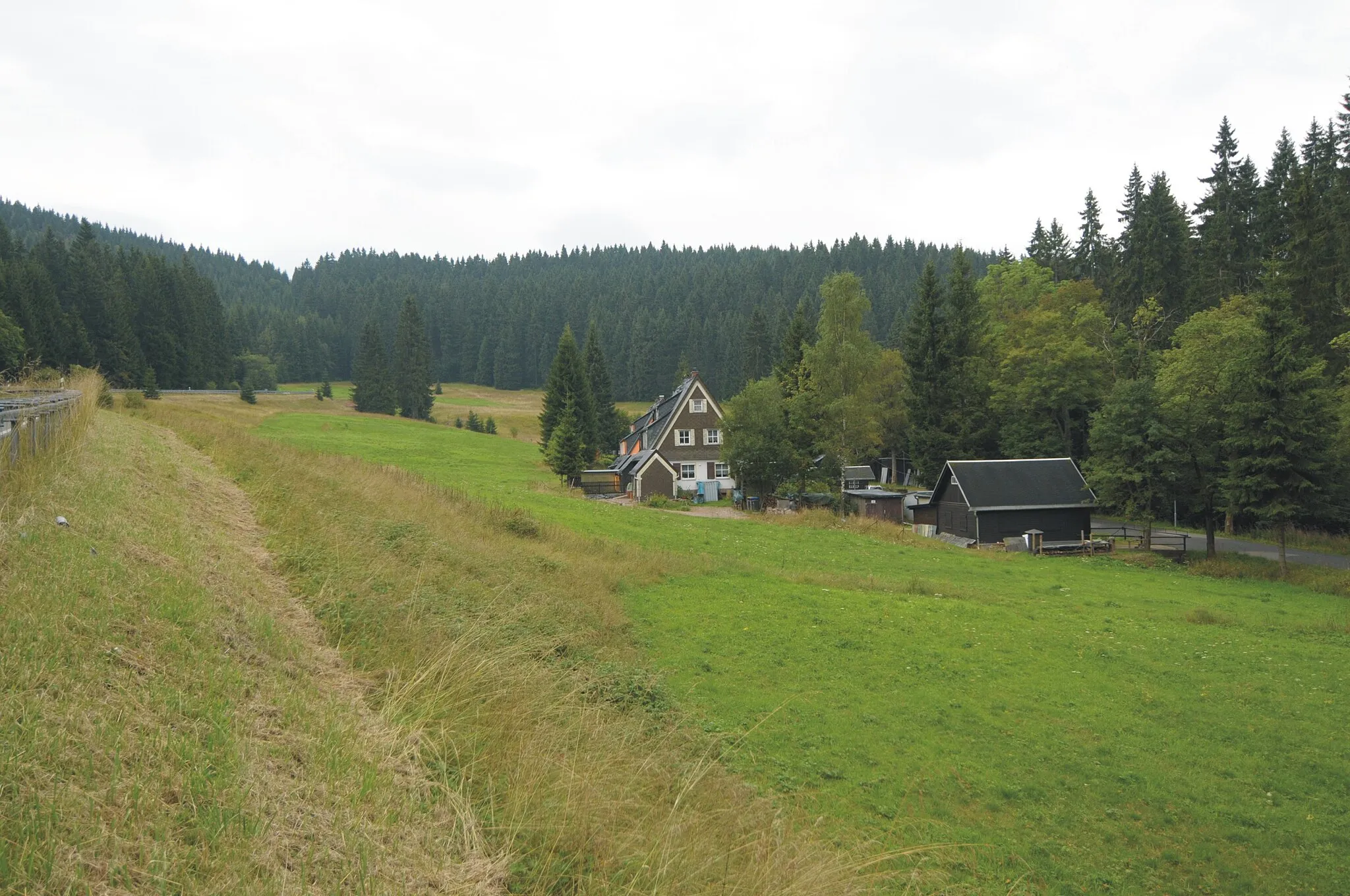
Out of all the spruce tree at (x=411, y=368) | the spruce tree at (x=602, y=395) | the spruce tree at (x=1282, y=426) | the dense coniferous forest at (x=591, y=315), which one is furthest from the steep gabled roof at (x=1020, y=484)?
the spruce tree at (x=411, y=368)

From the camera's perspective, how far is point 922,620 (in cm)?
1773

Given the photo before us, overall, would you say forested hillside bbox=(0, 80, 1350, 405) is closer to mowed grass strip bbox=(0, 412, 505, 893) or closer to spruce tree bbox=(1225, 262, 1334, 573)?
spruce tree bbox=(1225, 262, 1334, 573)

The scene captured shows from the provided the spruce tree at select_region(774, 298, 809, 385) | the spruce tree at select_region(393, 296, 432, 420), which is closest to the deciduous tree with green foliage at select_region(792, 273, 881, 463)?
the spruce tree at select_region(774, 298, 809, 385)

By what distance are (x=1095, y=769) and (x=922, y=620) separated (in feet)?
22.5

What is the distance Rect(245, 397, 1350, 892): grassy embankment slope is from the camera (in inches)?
359

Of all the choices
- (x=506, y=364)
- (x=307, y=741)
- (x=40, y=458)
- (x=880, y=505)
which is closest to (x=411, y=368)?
(x=506, y=364)

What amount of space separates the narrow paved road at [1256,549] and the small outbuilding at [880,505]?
40.1 feet

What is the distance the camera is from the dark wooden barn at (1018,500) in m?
39.2

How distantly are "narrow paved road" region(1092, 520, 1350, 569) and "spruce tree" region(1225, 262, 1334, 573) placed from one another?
9.74 feet

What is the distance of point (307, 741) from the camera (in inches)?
197

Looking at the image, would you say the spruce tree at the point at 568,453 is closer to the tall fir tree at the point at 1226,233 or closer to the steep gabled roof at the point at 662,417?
the steep gabled roof at the point at 662,417

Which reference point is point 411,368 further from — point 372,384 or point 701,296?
point 701,296

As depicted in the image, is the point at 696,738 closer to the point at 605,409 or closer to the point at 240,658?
the point at 240,658

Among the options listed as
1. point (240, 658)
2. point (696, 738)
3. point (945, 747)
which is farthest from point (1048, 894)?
point (240, 658)
